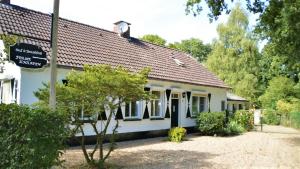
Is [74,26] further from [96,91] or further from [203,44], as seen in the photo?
[203,44]

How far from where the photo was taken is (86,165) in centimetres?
991

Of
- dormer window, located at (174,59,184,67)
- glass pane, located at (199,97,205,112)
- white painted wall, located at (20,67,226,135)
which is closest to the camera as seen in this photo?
white painted wall, located at (20,67,226,135)

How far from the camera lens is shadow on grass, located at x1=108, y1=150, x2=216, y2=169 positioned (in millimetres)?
10424

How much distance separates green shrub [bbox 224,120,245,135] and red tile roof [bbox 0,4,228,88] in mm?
3142

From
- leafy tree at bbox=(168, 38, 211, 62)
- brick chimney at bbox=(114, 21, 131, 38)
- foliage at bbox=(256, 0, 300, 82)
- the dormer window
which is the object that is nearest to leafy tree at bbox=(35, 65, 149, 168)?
foliage at bbox=(256, 0, 300, 82)

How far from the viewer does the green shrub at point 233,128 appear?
21.0 meters

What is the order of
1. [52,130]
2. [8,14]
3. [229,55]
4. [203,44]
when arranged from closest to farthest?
[52,130], [8,14], [229,55], [203,44]

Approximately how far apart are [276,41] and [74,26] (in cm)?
1080

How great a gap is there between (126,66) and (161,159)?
297 inches

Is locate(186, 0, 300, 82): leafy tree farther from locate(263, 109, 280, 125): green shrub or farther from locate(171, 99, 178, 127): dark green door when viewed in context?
locate(263, 109, 280, 125): green shrub

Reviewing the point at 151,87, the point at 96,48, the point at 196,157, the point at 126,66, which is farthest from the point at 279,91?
the point at 196,157

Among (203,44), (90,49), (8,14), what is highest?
(203,44)

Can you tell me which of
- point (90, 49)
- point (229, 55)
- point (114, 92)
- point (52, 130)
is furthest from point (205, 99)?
point (229, 55)

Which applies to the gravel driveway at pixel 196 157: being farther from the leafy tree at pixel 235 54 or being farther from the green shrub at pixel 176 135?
the leafy tree at pixel 235 54
